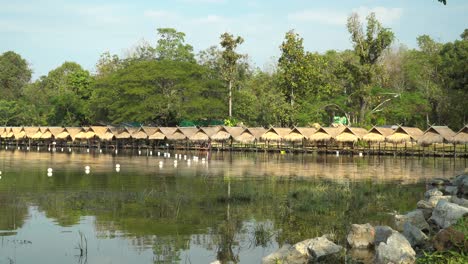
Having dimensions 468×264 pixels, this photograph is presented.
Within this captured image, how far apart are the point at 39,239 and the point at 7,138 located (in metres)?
64.8

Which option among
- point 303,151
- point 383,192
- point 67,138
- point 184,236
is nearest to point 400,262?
point 184,236

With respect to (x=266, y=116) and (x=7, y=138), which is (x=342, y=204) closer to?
(x=266, y=116)

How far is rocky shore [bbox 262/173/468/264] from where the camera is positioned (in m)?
8.72

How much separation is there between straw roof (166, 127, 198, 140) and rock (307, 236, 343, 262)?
4488 centimetres

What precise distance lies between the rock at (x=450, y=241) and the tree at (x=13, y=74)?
93.1 m

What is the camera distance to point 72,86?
78750 millimetres

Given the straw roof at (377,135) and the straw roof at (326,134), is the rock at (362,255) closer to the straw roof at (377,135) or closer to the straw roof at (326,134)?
the straw roof at (377,135)

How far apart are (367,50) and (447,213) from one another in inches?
1765

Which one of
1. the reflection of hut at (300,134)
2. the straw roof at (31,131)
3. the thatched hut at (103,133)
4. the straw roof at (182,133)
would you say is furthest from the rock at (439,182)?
the straw roof at (31,131)

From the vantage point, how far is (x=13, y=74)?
327 feet

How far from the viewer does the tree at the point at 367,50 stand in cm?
5334

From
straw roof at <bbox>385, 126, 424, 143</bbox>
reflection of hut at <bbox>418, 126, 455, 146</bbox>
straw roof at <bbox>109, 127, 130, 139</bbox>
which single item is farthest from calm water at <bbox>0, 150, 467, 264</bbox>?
straw roof at <bbox>109, 127, 130, 139</bbox>

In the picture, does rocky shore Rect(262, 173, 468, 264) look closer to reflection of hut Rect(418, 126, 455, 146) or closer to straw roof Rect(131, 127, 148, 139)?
reflection of hut Rect(418, 126, 455, 146)

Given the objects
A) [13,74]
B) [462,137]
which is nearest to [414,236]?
[462,137]
